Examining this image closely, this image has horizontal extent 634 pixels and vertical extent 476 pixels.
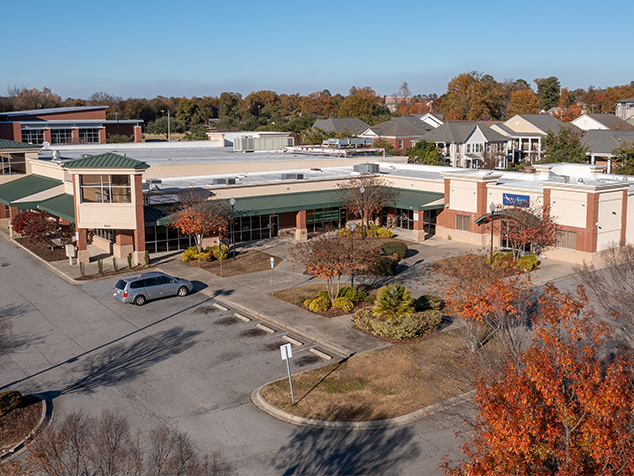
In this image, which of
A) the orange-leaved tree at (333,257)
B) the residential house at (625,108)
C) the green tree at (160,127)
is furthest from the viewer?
the residential house at (625,108)

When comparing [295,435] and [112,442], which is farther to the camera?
[295,435]

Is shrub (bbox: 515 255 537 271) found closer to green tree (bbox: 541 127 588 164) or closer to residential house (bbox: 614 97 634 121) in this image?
green tree (bbox: 541 127 588 164)

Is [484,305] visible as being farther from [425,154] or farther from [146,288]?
[425,154]

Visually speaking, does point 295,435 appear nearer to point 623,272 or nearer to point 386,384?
point 386,384

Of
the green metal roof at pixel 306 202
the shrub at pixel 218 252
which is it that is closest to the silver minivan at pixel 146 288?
the shrub at pixel 218 252

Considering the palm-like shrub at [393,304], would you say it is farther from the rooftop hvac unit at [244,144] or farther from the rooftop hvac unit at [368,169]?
the rooftop hvac unit at [244,144]

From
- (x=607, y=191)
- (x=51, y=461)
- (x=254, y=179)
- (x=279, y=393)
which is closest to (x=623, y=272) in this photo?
(x=279, y=393)

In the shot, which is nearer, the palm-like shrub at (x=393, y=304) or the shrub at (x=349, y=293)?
the palm-like shrub at (x=393, y=304)

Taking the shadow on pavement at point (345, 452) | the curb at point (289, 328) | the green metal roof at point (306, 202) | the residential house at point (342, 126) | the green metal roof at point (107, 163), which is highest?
the residential house at point (342, 126)

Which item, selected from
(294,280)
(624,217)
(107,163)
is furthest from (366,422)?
(624,217)
